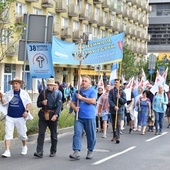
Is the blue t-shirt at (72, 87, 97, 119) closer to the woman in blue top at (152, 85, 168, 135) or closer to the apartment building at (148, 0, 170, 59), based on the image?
the woman in blue top at (152, 85, 168, 135)

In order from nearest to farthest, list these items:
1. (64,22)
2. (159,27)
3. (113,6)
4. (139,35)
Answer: (64,22)
(113,6)
(139,35)
(159,27)

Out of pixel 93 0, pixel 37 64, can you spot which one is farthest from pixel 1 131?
pixel 93 0

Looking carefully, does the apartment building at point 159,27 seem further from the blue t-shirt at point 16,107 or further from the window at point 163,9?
the blue t-shirt at point 16,107

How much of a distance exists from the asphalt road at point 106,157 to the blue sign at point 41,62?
188cm

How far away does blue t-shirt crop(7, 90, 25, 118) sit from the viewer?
35.6 feet

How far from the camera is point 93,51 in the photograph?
16453 millimetres

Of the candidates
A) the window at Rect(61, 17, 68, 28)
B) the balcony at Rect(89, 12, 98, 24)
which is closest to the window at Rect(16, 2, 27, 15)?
the window at Rect(61, 17, 68, 28)

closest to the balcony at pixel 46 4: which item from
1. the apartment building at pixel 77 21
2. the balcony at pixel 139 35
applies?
the apartment building at pixel 77 21

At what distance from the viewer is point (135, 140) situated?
14.9m

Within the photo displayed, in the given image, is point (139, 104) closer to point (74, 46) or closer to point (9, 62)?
point (74, 46)

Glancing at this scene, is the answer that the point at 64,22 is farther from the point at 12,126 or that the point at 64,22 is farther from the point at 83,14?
the point at 12,126

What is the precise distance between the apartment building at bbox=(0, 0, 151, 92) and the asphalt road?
75.4ft

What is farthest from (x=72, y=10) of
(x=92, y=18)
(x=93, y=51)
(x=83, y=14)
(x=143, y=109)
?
(x=93, y=51)

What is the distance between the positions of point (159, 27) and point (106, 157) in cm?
9120
